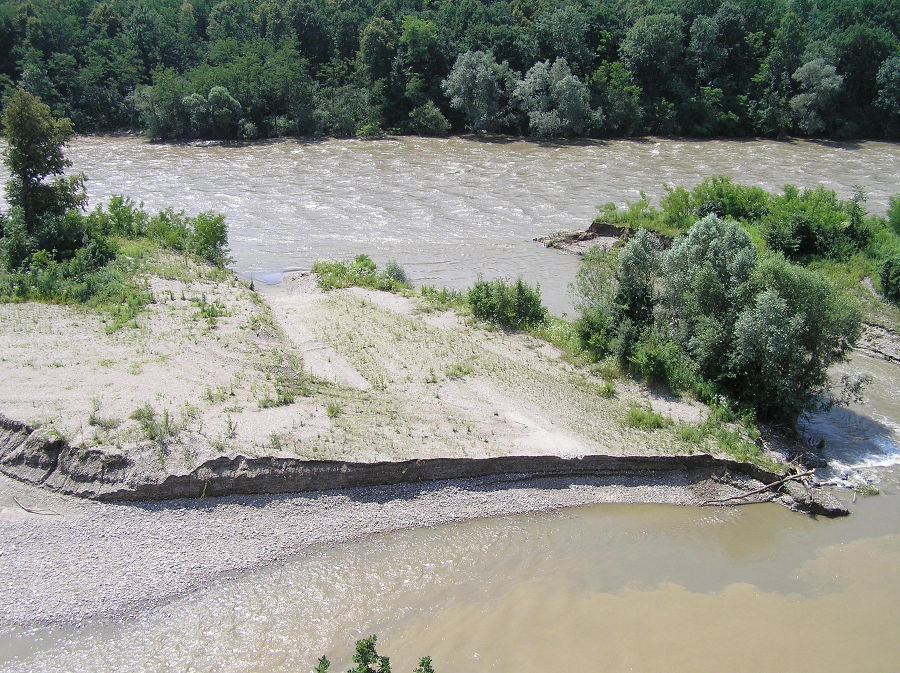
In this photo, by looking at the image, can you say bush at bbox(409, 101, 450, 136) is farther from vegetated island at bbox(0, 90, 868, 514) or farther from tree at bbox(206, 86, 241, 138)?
vegetated island at bbox(0, 90, 868, 514)

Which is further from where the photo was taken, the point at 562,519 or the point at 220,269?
the point at 220,269

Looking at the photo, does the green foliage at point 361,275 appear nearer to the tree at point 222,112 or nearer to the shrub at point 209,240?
the shrub at point 209,240

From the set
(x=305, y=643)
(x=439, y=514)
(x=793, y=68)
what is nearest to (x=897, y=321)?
(x=439, y=514)

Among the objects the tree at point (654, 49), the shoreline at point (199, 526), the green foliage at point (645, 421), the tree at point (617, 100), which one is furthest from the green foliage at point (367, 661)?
the tree at point (654, 49)

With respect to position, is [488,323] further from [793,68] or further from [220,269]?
[793,68]

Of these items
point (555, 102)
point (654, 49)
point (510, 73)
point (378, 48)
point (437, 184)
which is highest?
point (654, 49)

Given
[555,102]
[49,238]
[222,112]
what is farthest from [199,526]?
[555,102]

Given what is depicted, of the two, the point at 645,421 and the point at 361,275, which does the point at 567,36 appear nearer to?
the point at 361,275
